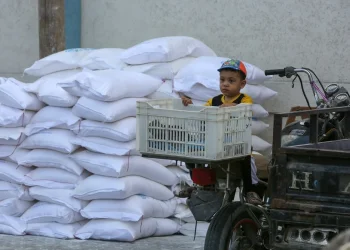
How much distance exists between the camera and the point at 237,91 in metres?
5.82

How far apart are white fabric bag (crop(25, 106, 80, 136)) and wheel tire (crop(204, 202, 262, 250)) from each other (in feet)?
7.13

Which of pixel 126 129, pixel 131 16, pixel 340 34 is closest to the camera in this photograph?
pixel 126 129

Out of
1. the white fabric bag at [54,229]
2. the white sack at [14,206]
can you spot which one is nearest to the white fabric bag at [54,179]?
the white sack at [14,206]

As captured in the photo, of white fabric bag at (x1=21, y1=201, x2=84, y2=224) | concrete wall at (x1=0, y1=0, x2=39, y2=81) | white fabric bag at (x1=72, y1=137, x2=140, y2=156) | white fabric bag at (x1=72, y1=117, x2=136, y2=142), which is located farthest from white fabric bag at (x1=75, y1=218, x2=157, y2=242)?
concrete wall at (x1=0, y1=0, x2=39, y2=81)

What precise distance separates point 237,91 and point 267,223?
36.9 inches

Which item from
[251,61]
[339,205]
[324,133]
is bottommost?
[339,205]

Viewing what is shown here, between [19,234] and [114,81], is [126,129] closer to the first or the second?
[114,81]

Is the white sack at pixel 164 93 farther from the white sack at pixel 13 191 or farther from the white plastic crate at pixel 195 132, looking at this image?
the white plastic crate at pixel 195 132

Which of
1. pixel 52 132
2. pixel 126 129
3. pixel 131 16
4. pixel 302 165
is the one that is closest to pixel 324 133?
pixel 302 165

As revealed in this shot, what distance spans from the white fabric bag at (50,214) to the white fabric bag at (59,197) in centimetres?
4

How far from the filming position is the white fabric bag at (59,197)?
7.04 meters

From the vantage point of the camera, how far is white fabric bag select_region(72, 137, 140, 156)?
6.85m

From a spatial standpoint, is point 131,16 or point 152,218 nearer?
point 152,218

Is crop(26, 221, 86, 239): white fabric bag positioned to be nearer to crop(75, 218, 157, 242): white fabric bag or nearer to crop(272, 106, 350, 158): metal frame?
crop(75, 218, 157, 242): white fabric bag
